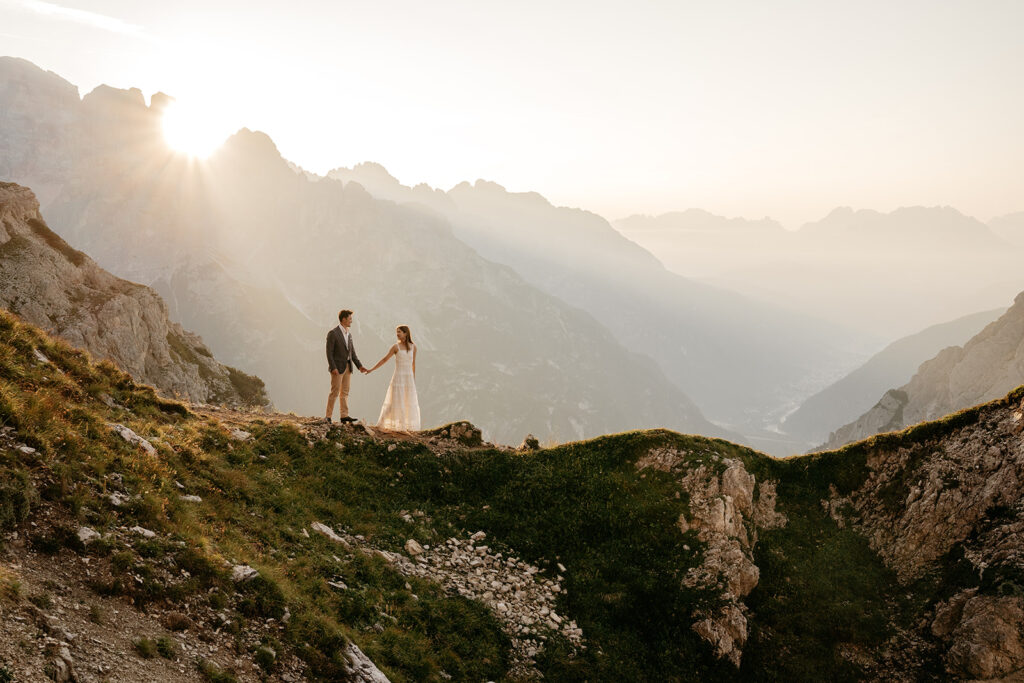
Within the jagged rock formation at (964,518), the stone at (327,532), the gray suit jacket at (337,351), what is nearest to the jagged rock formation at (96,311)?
the gray suit jacket at (337,351)

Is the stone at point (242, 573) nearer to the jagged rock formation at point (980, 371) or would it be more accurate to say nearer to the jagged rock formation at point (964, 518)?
the jagged rock formation at point (964, 518)

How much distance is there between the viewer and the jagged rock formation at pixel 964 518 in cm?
1502

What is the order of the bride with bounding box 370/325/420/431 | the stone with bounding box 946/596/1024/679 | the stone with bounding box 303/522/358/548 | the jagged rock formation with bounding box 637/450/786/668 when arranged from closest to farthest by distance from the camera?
the stone with bounding box 946/596/1024/679 → the stone with bounding box 303/522/358/548 → the jagged rock formation with bounding box 637/450/786/668 → the bride with bounding box 370/325/420/431

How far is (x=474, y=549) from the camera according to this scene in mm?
18703

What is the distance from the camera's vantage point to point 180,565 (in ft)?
37.4

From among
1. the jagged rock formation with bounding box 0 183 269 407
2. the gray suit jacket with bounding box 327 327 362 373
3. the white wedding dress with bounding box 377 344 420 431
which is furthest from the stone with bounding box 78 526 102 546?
the jagged rock formation with bounding box 0 183 269 407

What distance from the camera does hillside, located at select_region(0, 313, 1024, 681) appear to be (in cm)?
1043

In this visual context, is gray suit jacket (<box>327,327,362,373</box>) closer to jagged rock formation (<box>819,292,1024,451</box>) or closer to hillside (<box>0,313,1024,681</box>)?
hillside (<box>0,313,1024,681</box>)

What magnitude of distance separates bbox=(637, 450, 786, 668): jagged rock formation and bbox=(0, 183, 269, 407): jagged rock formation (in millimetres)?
37336

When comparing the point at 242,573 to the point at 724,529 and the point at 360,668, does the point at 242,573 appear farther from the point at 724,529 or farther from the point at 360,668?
the point at 724,529

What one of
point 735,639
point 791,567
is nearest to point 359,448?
point 735,639

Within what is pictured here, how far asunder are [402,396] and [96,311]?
58266 millimetres

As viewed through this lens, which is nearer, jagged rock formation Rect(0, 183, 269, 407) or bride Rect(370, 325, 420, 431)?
bride Rect(370, 325, 420, 431)

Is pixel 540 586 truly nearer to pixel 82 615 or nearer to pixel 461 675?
pixel 461 675
